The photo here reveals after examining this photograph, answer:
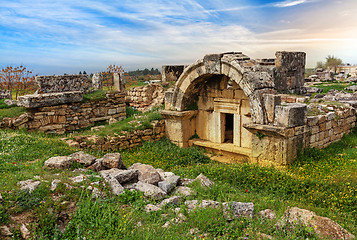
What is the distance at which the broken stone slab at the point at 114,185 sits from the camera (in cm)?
423

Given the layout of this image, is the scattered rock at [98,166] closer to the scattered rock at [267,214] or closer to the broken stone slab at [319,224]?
the scattered rock at [267,214]

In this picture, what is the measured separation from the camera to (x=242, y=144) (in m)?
8.77

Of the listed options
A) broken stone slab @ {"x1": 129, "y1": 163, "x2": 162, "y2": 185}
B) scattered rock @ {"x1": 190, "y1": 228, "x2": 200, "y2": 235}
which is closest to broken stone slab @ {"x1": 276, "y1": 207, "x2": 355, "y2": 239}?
scattered rock @ {"x1": 190, "y1": 228, "x2": 200, "y2": 235}

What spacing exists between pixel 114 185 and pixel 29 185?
1170mm

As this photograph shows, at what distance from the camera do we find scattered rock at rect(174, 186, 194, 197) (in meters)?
4.59

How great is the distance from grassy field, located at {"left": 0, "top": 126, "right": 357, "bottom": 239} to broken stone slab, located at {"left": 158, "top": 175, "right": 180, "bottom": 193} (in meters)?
0.35

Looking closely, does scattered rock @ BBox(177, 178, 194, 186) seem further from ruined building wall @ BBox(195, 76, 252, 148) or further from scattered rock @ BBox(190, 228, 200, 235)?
ruined building wall @ BBox(195, 76, 252, 148)

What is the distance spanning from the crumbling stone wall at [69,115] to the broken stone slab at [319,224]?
8.37 meters

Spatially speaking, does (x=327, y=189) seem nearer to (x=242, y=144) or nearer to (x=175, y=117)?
(x=242, y=144)

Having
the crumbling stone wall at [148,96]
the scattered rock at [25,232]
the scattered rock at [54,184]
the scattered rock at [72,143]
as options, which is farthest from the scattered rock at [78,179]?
the crumbling stone wall at [148,96]

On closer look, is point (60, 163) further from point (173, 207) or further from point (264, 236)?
point (264, 236)

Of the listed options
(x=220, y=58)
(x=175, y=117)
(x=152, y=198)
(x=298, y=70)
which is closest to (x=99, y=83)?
(x=175, y=117)

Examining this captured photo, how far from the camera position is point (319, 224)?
3641 millimetres

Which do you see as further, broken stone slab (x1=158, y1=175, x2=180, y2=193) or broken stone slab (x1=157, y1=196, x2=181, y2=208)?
broken stone slab (x1=158, y1=175, x2=180, y2=193)
